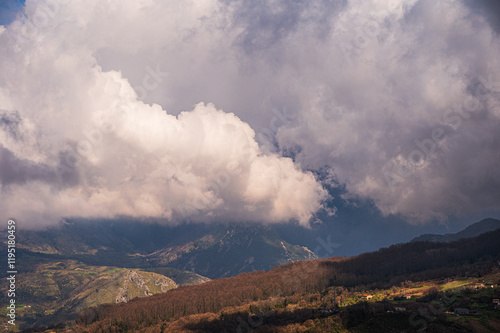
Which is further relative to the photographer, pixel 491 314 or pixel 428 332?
pixel 491 314

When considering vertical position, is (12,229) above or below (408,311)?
above

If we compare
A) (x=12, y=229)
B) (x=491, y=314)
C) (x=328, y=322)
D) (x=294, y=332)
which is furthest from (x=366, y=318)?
(x=12, y=229)

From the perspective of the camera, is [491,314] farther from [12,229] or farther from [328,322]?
[12,229]

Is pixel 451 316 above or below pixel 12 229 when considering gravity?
Answer: below

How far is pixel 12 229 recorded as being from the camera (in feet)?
637

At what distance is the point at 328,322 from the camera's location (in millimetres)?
199000

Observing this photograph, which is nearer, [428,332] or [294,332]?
[428,332]

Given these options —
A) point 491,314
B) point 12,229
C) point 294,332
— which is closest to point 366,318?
point 294,332

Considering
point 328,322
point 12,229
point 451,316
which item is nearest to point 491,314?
point 451,316

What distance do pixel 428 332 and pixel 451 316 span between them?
89.6 feet

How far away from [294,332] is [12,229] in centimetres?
17079

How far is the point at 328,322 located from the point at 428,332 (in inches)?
2044

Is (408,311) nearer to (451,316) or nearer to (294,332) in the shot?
(451,316)

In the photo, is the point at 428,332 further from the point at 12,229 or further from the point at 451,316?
the point at 12,229
